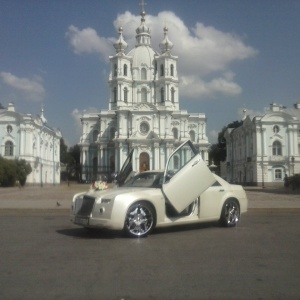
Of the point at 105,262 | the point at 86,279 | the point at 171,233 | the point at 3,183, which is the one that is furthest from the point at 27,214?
the point at 3,183

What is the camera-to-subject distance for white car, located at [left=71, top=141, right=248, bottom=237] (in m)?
9.46

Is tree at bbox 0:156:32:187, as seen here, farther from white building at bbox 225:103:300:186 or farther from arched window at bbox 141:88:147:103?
arched window at bbox 141:88:147:103

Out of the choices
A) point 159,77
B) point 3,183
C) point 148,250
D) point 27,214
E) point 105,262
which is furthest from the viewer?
point 159,77

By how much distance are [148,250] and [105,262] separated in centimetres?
129

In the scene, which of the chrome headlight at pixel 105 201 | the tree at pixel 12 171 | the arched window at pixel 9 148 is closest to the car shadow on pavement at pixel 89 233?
the chrome headlight at pixel 105 201

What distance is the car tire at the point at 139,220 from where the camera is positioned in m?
9.53

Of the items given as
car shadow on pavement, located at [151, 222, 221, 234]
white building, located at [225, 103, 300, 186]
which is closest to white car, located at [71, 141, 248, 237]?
car shadow on pavement, located at [151, 222, 221, 234]

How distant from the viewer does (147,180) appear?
10953 mm

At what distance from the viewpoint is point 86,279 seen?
5.79 meters

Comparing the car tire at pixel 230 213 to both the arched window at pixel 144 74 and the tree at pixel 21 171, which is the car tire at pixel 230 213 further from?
the arched window at pixel 144 74

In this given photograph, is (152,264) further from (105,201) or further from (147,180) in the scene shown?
(147,180)

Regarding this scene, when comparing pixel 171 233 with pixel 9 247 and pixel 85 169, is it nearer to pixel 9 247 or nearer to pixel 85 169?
pixel 9 247

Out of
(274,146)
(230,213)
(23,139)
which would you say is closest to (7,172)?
(23,139)

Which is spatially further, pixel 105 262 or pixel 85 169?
pixel 85 169
